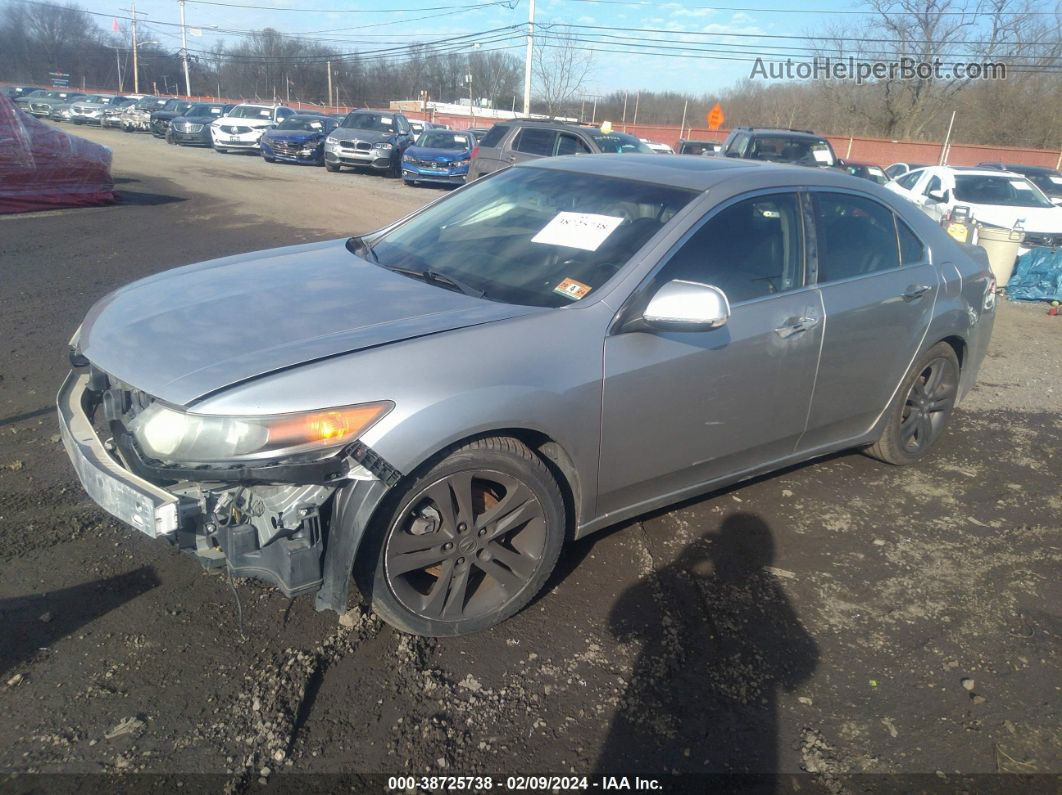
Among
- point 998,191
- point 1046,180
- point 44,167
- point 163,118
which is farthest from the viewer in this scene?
point 163,118

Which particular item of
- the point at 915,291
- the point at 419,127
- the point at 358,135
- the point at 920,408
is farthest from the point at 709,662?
the point at 419,127

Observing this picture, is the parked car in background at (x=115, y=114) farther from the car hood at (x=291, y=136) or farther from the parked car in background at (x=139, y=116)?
the car hood at (x=291, y=136)

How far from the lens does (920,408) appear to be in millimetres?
4648

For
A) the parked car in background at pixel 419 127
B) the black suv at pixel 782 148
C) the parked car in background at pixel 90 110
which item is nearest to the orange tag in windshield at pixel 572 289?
the black suv at pixel 782 148

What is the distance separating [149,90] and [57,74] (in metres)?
9.87

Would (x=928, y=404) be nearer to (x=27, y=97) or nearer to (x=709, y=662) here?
(x=709, y=662)

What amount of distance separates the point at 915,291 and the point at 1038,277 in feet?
27.4

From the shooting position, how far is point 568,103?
45906mm

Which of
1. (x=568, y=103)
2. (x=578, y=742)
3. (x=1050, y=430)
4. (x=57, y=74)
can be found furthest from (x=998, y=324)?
(x=57, y=74)

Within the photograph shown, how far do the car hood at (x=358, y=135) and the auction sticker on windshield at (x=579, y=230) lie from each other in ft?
65.8

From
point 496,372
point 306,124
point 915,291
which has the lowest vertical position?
point 496,372

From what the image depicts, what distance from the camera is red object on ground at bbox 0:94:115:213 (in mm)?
11969

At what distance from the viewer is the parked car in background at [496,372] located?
2475mm

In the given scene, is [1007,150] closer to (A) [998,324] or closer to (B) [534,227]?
(A) [998,324]
